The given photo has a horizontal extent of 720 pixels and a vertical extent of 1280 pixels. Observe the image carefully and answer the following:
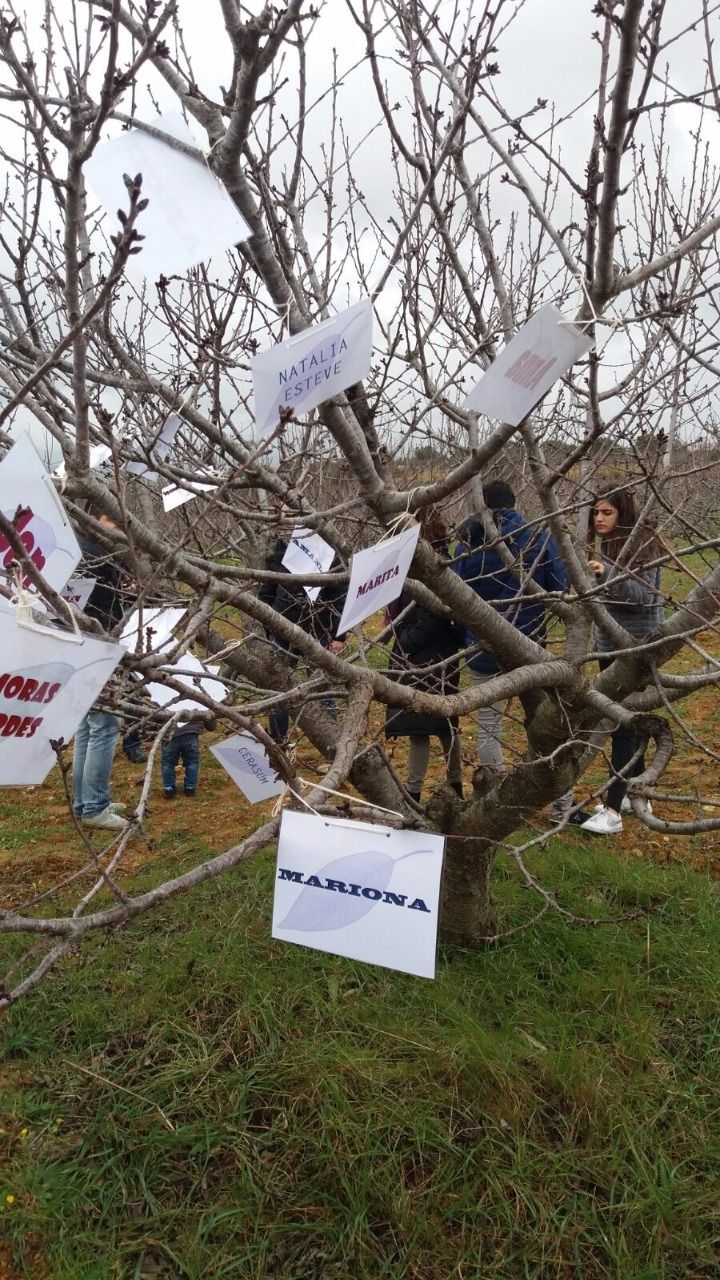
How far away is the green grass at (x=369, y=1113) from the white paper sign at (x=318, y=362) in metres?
1.94

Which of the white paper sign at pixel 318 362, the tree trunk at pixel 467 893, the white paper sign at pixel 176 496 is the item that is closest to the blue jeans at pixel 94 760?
the white paper sign at pixel 176 496

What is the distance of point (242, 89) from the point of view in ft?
4.10

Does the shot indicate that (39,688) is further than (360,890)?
No

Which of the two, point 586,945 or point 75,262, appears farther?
point 586,945

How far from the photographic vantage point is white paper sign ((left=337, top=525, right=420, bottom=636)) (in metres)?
1.57

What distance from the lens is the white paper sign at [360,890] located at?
1.24 meters

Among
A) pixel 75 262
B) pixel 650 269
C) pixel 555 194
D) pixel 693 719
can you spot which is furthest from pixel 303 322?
pixel 693 719

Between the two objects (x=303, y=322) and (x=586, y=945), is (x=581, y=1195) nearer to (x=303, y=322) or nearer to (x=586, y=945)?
(x=586, y=945)

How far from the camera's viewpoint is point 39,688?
103 cm

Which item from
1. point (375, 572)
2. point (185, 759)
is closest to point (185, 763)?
point (185, 759)

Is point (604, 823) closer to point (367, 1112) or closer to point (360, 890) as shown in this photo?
point (367, 1112)

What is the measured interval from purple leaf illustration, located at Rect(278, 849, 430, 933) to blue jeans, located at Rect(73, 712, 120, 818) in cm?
340

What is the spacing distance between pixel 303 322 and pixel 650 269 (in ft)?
2.40

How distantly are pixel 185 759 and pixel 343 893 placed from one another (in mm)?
4114
